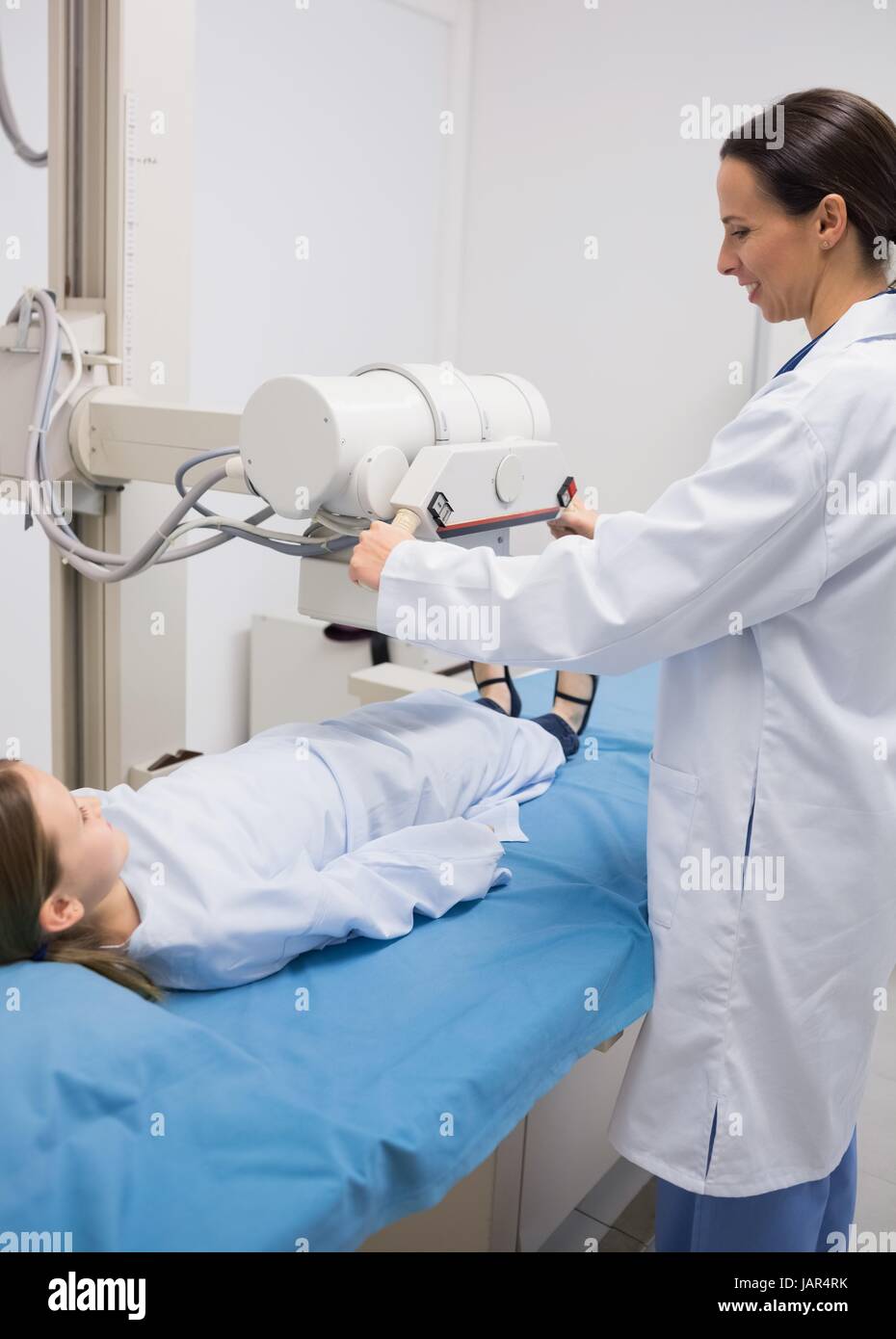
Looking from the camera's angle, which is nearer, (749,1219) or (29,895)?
(29,895)

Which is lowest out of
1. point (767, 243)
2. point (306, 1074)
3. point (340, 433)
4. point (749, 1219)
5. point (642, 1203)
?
point (642, 1203)

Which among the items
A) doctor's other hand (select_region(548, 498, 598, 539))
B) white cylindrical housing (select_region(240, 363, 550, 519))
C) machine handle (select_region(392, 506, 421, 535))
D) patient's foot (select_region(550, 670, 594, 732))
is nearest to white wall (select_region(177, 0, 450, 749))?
patient's foot (select_region(550, 670, 594, 732))

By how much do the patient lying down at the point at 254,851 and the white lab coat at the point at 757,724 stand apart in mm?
263

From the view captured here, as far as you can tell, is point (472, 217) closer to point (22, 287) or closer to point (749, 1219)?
point (22, 287)

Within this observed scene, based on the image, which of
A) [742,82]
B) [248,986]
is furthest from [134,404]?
[742,82]

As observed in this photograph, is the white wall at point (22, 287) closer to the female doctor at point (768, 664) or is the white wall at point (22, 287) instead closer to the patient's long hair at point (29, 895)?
the patient's long hair at point (29, 895)

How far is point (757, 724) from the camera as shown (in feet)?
4.06

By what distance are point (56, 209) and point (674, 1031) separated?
1480mm

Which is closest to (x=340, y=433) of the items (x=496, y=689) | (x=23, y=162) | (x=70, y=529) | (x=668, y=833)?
(x=668, y=833)

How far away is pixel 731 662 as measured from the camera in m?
1.26

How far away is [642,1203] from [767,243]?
1535 millimetres

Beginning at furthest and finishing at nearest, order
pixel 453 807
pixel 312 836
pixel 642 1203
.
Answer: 1. pixel 642 1203
2. pixel 453 807
3. pixel 312 836
